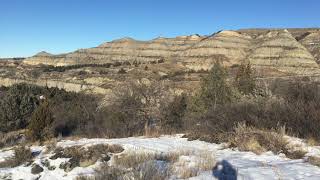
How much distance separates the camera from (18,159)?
13.0m

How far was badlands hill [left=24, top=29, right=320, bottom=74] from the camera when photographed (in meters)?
85.3

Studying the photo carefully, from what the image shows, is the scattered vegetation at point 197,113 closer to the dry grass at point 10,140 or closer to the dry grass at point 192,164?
the dry grass at point 10,140

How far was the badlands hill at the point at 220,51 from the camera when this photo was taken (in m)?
85.3

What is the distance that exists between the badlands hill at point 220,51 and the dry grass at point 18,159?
211ft

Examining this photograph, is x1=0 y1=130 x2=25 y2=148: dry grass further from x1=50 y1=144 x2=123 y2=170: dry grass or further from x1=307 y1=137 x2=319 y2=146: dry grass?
x1=307 y1=137 x2=319 y2=146: dry grass

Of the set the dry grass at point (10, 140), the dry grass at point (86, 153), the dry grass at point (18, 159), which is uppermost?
the dry grass at point (86, 153)

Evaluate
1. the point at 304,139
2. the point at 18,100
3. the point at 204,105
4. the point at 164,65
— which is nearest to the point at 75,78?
the point at 164,65

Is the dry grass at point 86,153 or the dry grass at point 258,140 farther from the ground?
the dry grass at point 258,140

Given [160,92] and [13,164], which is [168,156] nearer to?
[13,164]

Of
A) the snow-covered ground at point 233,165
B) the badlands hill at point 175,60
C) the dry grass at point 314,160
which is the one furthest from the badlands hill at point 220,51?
the dry grass at point 314,160

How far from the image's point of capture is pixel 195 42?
364 feet

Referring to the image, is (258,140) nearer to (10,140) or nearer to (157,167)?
(157,167)

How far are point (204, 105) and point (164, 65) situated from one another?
55658 millimetres

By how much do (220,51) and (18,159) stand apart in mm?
85649
